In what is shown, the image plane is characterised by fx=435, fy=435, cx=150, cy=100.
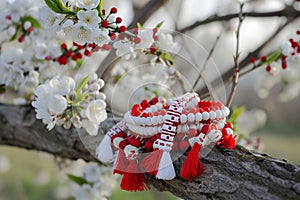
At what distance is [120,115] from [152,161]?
374 millimetres

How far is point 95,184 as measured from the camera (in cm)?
152

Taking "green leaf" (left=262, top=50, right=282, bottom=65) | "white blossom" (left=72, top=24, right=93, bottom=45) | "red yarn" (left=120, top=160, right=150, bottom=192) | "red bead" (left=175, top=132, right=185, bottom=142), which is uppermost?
"green leaf" (left=262, top=50, right=282, bottom=65)

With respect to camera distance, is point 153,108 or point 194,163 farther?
point 153,108

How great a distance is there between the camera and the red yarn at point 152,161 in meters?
0.98

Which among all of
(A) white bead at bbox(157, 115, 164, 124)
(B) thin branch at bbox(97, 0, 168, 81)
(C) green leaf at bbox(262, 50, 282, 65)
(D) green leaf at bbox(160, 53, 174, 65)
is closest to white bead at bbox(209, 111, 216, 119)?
(A) white bead at bbox(157, 115, 164, 124)

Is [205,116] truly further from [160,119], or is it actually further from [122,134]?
[122,134]

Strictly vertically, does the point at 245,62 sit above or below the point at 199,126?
above

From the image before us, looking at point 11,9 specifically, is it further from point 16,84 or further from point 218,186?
point 218,186

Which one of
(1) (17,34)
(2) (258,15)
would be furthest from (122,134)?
(2) (258,15)

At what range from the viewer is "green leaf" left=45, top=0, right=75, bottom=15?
94 cm

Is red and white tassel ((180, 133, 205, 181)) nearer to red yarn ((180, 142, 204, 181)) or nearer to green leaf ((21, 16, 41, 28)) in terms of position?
red yarn ((180, 142, 204, 181))

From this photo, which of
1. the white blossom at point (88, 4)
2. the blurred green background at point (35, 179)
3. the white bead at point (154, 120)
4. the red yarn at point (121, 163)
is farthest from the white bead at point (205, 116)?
the blurred green background at point (35, 179)

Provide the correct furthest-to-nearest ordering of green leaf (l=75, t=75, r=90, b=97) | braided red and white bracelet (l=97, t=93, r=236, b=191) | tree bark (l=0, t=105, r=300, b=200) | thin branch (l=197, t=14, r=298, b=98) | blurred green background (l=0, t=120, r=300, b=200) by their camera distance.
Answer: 1. blurred green background (l=0, t=120, r=300, b=200)
2. thin branch (l=197, t=14, r=298, b=98)
3. green leaf (l=75, t=75, r=90, b=97)
4. braided red and white bracelet (l=97, t=93, r=236, b=191)
5. tree bark (l=0, t=105, r=300, b=200)

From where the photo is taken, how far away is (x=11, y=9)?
1.41 metres
